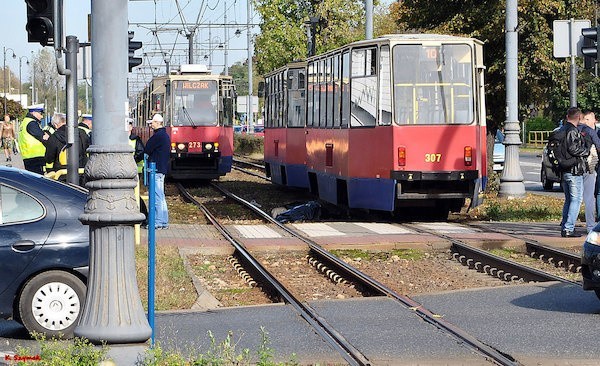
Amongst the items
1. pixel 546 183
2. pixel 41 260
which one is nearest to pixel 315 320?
pixel 41 260

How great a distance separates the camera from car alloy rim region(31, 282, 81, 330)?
10.6 metres

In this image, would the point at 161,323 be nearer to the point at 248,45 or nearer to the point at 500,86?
the point at 500,86

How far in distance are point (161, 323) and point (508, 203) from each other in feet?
50.3

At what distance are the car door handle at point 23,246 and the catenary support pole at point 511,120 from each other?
17.2 m

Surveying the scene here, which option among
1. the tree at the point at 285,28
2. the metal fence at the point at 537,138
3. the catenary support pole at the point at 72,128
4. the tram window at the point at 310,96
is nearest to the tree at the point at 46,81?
the metal fence at the point at 537,138

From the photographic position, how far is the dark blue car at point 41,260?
34.4ft

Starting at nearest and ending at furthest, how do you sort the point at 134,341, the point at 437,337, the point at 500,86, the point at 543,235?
the point at 134,341 → the point at 437,337 → the point at 543,235 → the point at 500,86

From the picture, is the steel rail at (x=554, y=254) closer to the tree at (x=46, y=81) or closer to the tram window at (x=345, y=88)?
the tram window at (x=345, y=88)

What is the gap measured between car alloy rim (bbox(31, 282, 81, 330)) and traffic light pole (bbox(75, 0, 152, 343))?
10.9 ft

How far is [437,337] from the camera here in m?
9.90

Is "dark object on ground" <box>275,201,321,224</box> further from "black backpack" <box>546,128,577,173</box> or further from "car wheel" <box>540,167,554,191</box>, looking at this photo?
"car wheel" <box>540,167,554,191</box>

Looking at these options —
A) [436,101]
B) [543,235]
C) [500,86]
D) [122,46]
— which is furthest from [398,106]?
[122,46]

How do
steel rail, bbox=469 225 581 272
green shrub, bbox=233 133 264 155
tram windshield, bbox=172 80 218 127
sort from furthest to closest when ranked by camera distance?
green shrub, bbox=233 133 264 155
tram windshield, bbox=172 80 218 127
steel rail, bbox=469 225 581 272

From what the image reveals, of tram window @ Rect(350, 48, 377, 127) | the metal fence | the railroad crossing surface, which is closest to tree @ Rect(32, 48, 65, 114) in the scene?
the metal fence
